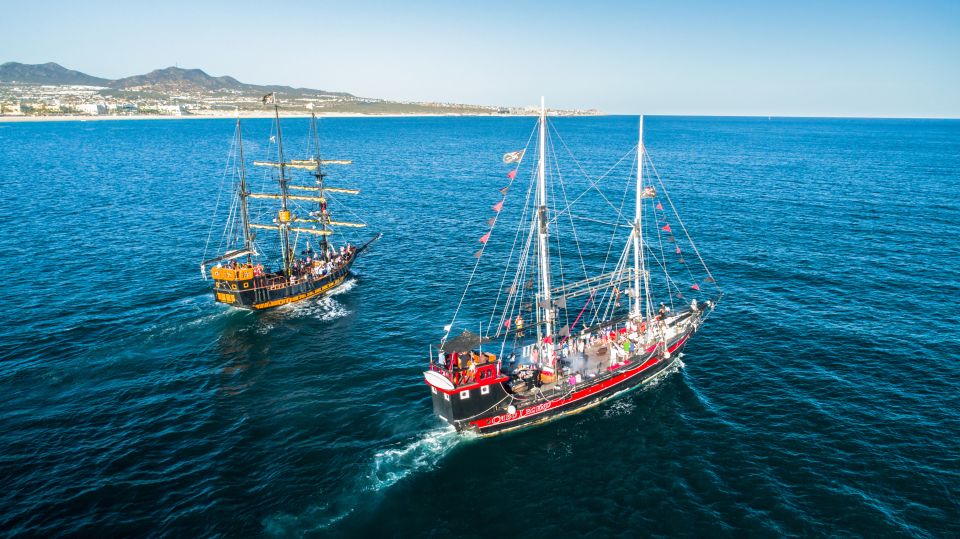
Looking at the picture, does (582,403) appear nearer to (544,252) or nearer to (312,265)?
(544,252)

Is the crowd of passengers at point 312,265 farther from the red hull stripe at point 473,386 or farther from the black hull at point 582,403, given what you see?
the black hull at point 582,403

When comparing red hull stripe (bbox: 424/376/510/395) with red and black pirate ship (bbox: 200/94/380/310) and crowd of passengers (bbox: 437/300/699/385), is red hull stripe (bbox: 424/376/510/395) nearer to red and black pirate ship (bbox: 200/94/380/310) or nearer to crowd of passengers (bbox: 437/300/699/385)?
crowd of passengers (bbox: 437/300/699/385)

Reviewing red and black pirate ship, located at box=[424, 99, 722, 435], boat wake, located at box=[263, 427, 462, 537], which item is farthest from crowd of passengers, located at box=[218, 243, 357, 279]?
boat wake, located at box=[263, 427, 462, 537]

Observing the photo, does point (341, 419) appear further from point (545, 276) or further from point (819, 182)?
point (819, 182)

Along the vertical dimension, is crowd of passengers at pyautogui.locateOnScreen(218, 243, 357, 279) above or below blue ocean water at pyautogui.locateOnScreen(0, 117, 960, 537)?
above

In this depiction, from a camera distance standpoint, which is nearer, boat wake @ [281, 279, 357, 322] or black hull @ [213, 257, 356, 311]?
black hull @ [213, 257, 356, 311]

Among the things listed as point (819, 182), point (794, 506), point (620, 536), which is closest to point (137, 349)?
point (620, 536)

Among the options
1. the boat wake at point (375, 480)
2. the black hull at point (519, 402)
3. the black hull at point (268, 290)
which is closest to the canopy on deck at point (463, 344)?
the black hull at point (519, 402)
